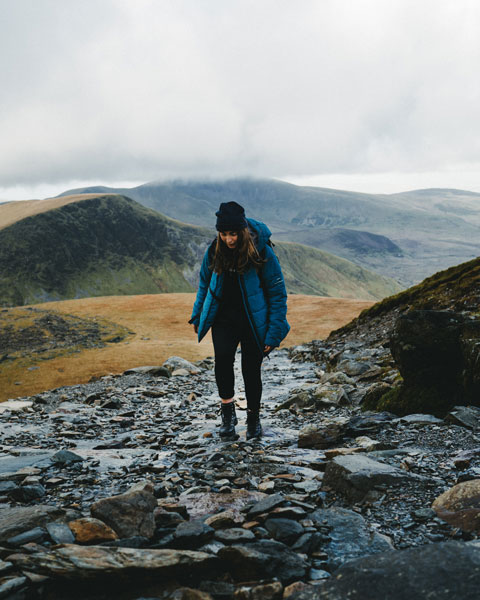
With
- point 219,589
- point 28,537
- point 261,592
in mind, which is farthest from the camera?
point 28,537

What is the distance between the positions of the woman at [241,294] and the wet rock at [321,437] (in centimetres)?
138

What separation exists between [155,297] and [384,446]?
250ft

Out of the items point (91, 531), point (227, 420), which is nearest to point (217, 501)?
point (91, 531)

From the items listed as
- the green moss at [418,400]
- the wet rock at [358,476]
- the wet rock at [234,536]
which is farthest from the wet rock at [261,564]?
the green moss at [418,400]

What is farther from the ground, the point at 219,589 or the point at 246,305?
the point at 246,305

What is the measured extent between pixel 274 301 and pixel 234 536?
4764mm

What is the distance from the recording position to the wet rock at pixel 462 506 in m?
4.12

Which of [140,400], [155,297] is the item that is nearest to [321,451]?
[140,400]

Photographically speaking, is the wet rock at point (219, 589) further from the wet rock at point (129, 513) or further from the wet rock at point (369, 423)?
the wet rock at point (369, 423)

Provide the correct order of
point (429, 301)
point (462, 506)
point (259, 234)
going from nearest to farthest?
point (462, 506) → point (259, 234) → point (429, 301)

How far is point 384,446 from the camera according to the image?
7125 millimetres

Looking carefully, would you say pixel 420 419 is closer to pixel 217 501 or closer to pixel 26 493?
pixel 217 501

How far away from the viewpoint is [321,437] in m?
8.25

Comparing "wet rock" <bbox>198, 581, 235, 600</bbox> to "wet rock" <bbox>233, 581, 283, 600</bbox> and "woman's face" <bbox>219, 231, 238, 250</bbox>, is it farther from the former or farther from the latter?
"woman's face" <bbox>219, 231, 238, 250</bbox>
